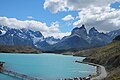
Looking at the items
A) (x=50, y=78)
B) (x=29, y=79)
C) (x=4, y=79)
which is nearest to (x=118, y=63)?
(x=50, y=78)

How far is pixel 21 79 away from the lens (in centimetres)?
14200

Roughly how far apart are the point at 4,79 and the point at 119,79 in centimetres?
7255

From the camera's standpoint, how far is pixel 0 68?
17850 cm

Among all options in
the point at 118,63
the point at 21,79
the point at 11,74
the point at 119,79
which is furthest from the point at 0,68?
the point at 119,79

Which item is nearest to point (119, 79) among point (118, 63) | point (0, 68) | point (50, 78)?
point (50, 78)

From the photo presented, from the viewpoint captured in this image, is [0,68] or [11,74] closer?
[11,74]

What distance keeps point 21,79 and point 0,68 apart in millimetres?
41808

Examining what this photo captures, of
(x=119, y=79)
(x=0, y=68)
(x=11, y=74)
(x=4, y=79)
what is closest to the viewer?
(x=119, y=79)

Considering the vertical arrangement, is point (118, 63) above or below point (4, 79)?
above

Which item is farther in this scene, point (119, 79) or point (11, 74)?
point (11, 74)

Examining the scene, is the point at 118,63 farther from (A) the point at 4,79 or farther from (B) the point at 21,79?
(A) the point at 4,79

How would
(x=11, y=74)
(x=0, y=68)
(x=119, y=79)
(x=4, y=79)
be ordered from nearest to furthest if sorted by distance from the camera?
(x=119, y=79) → (x=4, y=79) → (x=11, y=74) → (x=0, y=68)

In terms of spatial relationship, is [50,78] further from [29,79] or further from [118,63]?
[118,63]

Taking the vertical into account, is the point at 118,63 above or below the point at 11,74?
above
